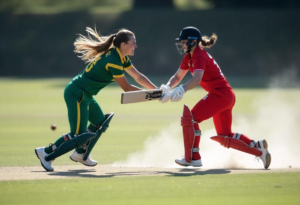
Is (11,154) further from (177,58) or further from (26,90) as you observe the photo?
(177,58)

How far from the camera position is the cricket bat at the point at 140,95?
764cm

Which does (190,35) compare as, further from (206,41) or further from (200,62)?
(200,62)

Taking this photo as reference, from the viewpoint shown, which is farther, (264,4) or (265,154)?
(264,4)

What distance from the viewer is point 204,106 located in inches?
313

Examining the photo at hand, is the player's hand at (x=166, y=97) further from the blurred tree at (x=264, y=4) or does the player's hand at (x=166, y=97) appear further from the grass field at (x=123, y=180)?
the blurred tree at (x=264, y=4)

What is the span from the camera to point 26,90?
25.8 metres

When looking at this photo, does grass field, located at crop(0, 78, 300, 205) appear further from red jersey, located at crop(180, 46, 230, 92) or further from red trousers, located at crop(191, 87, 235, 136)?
red jersey, located at crop(180, 46, 230, 92)

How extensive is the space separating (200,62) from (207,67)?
8.0 inches

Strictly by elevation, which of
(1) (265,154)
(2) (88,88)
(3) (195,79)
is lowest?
(1) (265,154)

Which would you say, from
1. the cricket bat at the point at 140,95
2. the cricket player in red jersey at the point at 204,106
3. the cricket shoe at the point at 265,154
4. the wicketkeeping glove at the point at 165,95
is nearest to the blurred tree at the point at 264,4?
the cricket player in red jersey at the point at 204,106

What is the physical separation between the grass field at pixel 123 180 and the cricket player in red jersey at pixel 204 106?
59cm

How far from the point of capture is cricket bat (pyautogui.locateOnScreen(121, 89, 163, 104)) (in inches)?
301

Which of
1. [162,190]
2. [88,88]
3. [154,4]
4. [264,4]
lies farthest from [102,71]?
[264,4]

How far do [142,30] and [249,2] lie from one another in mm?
8261
